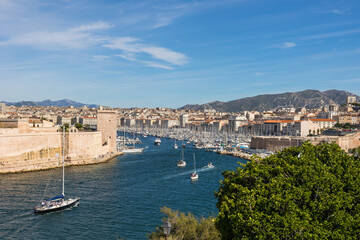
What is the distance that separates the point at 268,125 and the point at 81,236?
55.4 m

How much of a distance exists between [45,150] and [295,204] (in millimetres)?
24666

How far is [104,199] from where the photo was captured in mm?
17375

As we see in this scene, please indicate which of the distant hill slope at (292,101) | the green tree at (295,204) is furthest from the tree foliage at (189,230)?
the distant hill slope at (292,101)

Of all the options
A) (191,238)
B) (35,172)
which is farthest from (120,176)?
(191,238)

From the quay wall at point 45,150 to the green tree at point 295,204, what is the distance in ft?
67.6

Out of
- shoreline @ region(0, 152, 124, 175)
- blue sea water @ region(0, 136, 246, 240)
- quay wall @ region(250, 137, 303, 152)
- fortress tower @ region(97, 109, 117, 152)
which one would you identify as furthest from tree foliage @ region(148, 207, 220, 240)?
quay wall @ region(250, 137, 303, 152)

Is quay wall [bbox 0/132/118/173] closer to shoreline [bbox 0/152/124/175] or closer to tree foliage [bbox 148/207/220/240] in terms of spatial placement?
shoreline [bbox 0/152/124/175]

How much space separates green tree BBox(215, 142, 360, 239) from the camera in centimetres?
594

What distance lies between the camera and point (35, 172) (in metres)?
24.1

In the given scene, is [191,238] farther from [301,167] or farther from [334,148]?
[334,148]

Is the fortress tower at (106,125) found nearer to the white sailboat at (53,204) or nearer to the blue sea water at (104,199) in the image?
the blue sea water at (104,199)

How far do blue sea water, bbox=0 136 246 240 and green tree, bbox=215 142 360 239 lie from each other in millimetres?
2953

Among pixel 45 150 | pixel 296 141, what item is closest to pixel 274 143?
pixel 296 141

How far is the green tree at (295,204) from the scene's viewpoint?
5941 millimetres
